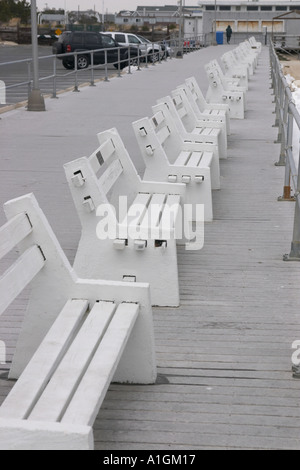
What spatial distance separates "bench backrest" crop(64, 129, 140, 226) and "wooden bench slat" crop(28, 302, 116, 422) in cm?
116

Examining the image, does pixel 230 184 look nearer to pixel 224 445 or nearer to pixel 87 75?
pixel 224 445

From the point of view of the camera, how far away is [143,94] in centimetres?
2027

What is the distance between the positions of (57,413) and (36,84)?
45.5 feet

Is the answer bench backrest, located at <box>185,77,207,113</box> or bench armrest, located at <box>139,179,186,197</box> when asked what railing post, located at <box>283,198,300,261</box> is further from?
bench backrest, located at <box>185,77,207,113</box>

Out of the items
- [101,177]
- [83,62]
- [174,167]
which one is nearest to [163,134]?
[174,167]

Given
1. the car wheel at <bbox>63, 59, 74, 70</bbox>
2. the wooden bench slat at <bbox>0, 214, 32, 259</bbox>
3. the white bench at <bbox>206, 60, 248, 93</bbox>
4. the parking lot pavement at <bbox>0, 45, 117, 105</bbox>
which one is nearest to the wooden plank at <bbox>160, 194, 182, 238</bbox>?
the wooden bench slat at <bbox>0, 214, 32, 259</bbox>

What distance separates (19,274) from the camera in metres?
3.67

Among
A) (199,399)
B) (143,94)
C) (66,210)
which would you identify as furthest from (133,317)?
(143,94)

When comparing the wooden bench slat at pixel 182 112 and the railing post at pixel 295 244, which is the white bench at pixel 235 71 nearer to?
the wooden bench slat at pixel 182 112

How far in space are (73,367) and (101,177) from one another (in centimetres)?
227

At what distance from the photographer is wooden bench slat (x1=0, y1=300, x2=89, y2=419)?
3145mm

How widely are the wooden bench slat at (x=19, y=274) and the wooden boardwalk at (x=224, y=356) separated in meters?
0.60

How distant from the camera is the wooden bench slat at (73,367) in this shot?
10.2 ft

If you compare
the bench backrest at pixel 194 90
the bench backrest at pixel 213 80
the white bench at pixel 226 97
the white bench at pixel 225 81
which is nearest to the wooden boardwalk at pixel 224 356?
the bench backrest at pixel 194 90
